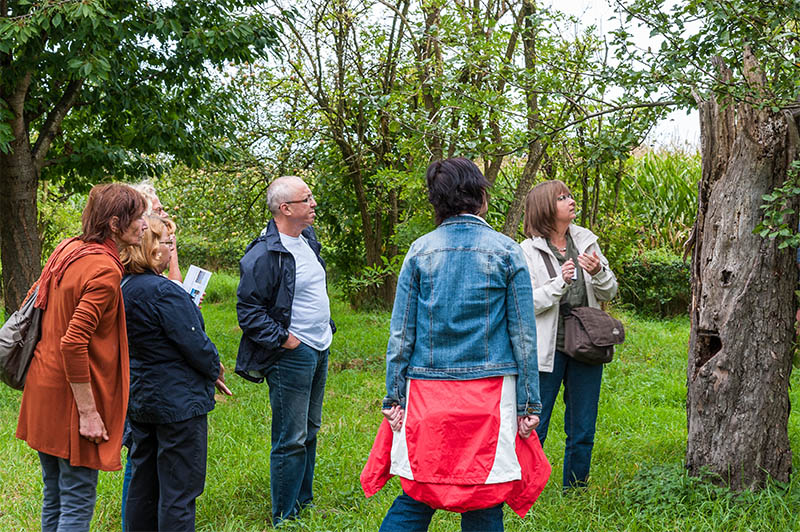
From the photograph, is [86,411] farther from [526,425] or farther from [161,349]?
[526,425]

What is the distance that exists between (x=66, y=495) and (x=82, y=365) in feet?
1.87

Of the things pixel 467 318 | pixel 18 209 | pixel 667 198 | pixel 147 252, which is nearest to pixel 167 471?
pixel 147 252

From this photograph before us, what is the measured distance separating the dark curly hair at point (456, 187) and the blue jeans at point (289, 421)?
1.41 m

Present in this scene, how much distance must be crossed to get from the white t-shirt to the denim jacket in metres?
1.20

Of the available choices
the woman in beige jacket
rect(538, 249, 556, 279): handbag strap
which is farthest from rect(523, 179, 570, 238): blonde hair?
rect(538, 249, 556, 279): handbag strap

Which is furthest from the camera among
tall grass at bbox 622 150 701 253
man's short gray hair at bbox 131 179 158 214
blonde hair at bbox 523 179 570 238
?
tall grass at bbox 622 150 701 253

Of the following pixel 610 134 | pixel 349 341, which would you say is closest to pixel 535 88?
pixel 610 134

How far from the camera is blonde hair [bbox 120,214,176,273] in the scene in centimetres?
328

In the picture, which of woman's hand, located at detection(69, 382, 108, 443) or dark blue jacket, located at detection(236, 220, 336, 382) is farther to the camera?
dark blue jacket, located at detection(236, 220, 336, 382)

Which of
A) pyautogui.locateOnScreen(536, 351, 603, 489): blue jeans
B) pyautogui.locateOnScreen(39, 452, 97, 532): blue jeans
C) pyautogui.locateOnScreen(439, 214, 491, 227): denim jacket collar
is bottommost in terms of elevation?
pyautogui.locateOnScreen(39, 452, 97, 532): blue jeans

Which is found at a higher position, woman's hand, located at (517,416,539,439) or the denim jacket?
the denim jacket

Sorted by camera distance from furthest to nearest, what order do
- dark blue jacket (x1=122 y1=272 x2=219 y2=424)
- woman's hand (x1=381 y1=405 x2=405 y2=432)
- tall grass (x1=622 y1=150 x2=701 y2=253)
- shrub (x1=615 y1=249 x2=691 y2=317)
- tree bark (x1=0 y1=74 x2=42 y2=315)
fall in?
1. tall grass (x1=622 y1=150 x2=701 y2=253)
2. shrub (x1=615 y1=249 x2=691 y2=317)
3. tree bark (x1=0 y1=74 x2=42 y2=315)
4. dark blue jacket (x1=122 y1=272 x2=219 y2=424)
5. woman's hand (x1=381 y1=405 x2=405 y2=432)

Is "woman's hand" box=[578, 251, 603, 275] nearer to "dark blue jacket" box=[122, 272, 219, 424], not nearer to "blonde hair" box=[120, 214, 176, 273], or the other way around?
"dark blue jacket" box=[122, 272, 219, 424]

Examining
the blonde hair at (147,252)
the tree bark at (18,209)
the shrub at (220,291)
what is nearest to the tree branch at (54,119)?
the tree bark at (18,209)
